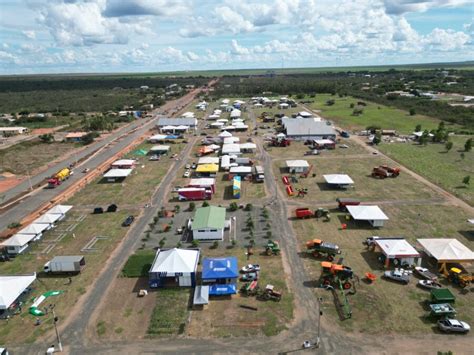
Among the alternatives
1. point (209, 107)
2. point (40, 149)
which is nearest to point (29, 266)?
point (40, 149)

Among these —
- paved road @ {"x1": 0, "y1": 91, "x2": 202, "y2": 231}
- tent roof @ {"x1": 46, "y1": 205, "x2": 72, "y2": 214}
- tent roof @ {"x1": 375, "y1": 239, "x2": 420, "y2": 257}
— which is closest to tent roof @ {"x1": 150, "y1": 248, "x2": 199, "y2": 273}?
tent roof @ {"x1": 375, "y1": 239, "x2": 420, "y2": 257}

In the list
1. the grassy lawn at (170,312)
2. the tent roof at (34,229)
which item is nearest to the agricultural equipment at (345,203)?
the grassy lawn at (170,312)

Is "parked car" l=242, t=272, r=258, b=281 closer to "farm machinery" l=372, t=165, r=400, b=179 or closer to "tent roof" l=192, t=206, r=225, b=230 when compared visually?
"tent roof" l=192, t=206, r=225, b=230

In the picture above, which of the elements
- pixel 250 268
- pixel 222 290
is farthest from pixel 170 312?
pixel 250 268

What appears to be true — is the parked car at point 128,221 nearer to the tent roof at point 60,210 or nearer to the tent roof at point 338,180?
the tent roof at point 60,210

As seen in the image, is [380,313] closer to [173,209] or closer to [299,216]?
[299,216]

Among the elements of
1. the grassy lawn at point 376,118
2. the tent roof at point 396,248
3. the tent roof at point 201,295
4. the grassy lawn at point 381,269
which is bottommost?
the grassy lawn at point 376,118
